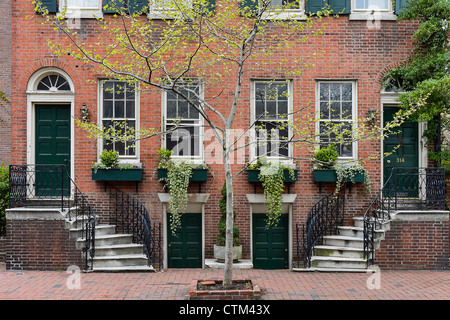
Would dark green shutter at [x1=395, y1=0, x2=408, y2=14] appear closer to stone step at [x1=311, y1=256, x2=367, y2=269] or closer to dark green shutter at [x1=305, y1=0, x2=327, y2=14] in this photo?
dark green shutter at [x1=305, y1=0, x2=327, y2=14]

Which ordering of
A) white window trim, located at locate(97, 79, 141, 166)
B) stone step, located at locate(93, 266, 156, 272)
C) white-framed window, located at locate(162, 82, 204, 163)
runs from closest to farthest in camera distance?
stone step, located at locate(93, 266, 156, 272) < white window trim, located at locate(97, 79, 141, 166) < white-framed window, located at locate(162, 82, 204, 163)

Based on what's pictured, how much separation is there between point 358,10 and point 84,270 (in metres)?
9.43

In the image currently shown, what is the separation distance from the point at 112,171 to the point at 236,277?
4.15m

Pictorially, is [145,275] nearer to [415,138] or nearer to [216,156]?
[216,156]

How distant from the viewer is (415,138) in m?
11.2

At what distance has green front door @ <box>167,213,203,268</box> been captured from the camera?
11.0 meters

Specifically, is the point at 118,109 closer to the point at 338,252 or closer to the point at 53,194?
the point at 53,194

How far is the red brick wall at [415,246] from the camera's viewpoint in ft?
32.2

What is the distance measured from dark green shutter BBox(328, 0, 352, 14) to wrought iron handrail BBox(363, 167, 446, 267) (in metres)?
4.33

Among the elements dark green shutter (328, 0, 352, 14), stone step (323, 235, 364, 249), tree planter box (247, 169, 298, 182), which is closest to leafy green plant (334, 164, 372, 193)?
tree planter box (247, 169, 298, 182)

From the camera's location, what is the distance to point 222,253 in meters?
10.3

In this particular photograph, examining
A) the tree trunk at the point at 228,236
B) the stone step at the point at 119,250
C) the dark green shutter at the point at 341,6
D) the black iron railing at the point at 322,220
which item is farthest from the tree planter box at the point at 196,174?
the dark green shutter at the point at 341,6

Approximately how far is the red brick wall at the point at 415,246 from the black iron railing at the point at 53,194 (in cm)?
677

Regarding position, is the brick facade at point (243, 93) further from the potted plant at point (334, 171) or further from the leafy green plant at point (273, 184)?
the leafy green plant at point (273, 184)
